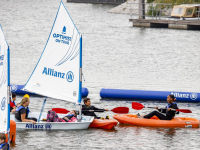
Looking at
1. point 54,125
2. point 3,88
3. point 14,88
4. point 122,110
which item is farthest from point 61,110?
point 3,88

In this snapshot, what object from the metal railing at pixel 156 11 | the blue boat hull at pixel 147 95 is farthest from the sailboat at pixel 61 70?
the metal railing at pixel 156 11

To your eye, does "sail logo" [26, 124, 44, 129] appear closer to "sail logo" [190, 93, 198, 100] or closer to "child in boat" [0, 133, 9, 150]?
"child in boat" [0, 133, 9, 150]

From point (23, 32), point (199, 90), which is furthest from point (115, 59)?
point (23, 32)

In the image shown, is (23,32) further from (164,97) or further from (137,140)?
(137,140)

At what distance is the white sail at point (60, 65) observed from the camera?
2327 cm

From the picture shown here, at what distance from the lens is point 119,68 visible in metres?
44.9

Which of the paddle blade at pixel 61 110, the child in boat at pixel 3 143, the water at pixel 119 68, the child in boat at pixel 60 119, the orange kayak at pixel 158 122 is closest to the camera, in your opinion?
the child in boat at pixel 3 143

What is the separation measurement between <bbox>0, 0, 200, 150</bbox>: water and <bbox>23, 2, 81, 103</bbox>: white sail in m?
2.05

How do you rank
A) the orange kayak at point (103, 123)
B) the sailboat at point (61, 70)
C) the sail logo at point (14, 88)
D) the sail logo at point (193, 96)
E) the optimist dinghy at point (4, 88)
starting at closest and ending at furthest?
the optimist dinghy at point (4, 88) < the sailboat at point (61, 70) < the orange kayak at point (103, 123) < the sail logo at point (193, 96) < the sail logo at point (14, 88)

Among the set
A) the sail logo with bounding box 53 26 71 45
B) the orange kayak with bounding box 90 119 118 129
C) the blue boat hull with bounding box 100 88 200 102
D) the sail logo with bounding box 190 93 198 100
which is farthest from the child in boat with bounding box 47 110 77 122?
the sail logo with bounding box 190 93 198 100

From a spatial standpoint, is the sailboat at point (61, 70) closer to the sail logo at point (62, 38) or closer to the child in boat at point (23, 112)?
the sail logo at point (62, 38)

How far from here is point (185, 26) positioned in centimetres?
7444

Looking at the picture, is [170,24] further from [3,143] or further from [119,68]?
[3,143]

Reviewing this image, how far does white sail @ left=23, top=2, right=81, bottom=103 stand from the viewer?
2327 cm
